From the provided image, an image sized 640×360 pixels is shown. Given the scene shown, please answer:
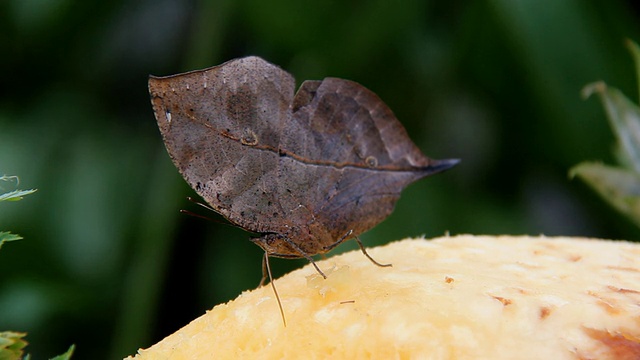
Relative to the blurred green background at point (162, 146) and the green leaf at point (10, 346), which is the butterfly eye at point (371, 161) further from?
the blurred green background at point (162, 146)

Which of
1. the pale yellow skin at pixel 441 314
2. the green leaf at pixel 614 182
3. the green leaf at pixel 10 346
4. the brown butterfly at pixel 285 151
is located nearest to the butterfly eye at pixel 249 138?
the brown butterfly at pixel 285 151

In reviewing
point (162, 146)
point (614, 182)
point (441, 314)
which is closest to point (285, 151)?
point (441, 314)

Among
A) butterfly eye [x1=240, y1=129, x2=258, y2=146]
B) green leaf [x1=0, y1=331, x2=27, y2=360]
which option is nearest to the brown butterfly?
butterfly eye [x1=240, y1=129, x2=258, y2=146]

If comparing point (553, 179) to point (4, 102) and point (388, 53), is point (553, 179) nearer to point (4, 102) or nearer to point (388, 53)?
point (388, 53)

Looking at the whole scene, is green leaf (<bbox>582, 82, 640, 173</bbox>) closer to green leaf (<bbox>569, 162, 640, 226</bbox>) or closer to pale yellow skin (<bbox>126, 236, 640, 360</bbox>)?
green leaf (<bbox>569, 162, 640, 226</bbox>)

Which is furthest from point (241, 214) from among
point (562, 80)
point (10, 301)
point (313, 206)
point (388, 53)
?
point (562, 80)

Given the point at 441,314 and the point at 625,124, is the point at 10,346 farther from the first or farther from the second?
the point at 625,124
